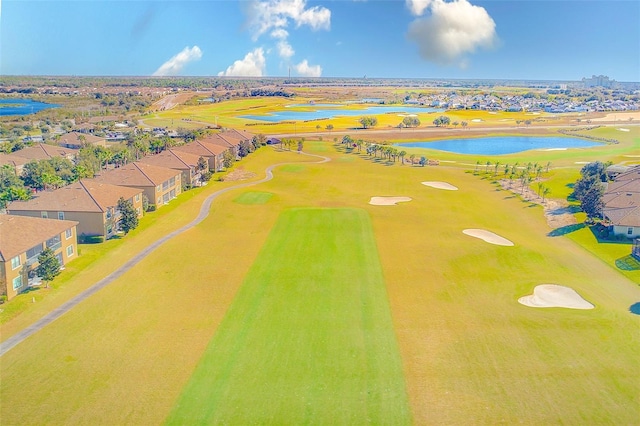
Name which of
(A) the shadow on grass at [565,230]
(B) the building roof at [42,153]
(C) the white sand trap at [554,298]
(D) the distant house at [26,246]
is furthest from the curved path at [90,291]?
(B) the building roof at [42,153]

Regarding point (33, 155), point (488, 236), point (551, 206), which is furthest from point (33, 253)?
point (551, 206)

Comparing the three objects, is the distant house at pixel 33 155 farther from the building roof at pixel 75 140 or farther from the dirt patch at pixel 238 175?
the dirt patch at pixel 238 175

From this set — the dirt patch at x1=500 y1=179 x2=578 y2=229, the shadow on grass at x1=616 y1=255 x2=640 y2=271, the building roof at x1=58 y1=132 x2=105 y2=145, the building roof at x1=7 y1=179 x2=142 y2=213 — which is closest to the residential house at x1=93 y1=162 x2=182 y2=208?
the building roof at x1=7 y1=179 x2=142 y2=213

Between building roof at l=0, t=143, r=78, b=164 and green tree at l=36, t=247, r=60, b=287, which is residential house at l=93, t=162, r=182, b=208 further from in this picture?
building roof at l=0, t=143, r=78, b=164

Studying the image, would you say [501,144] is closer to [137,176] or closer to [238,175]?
[238,175]

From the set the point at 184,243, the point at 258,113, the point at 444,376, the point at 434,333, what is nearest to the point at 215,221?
the point at 184,243
